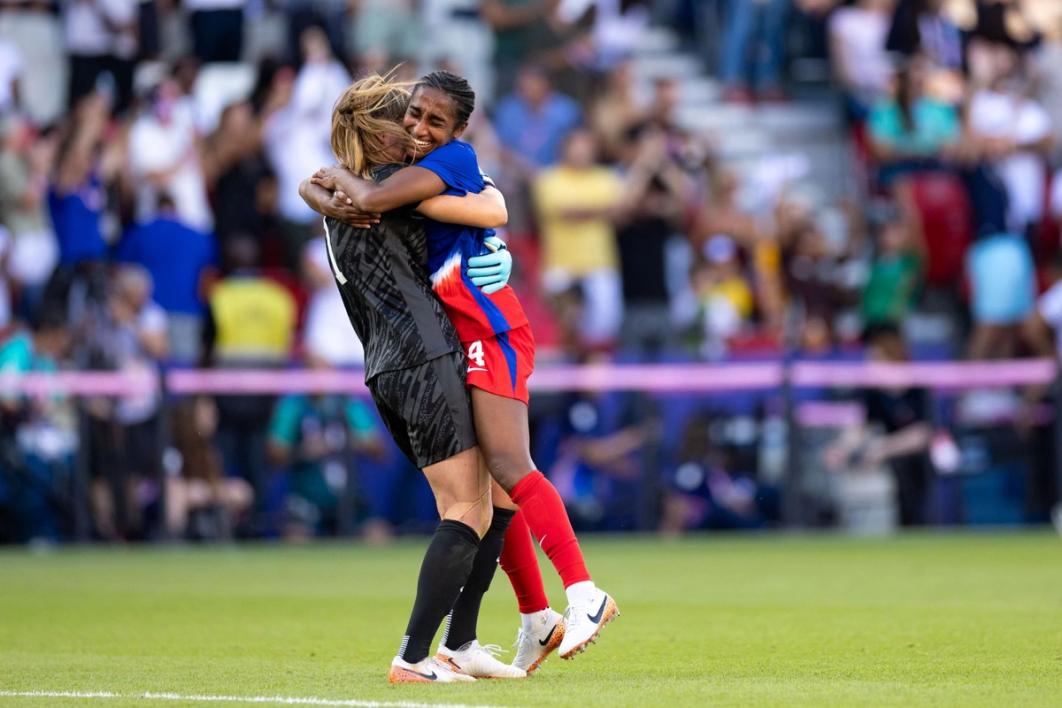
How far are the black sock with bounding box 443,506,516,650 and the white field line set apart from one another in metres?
0.94

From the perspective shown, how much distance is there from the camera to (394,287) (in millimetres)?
6977

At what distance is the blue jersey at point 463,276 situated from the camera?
702cm

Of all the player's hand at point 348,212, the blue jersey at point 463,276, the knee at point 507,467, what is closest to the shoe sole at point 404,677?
the knee at point 507,467

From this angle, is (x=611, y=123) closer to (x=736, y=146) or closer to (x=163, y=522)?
(x=736, y=146)

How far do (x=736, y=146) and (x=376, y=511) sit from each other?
23.2ft

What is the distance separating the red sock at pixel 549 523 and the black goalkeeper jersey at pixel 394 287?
20.9 inches

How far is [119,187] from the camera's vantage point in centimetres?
1831

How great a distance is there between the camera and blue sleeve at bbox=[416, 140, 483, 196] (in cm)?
691

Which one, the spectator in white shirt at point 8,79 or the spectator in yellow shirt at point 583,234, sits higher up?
the spectator in white shirt at point 8,79

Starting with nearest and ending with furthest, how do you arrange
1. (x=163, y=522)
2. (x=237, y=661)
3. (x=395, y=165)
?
(x=395, y=165)
(x=237, y=661)
(x=163, y=522)

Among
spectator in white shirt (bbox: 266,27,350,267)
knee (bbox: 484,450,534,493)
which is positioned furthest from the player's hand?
spectator in white shirt (bbox: 266,27,350,267)

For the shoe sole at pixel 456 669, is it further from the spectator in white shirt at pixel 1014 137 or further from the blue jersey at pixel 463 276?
the spectator in white shirt at pixel 1014 137

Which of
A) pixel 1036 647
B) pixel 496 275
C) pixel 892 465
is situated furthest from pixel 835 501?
pixel 496 275

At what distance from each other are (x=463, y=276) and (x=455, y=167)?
0.38 m
